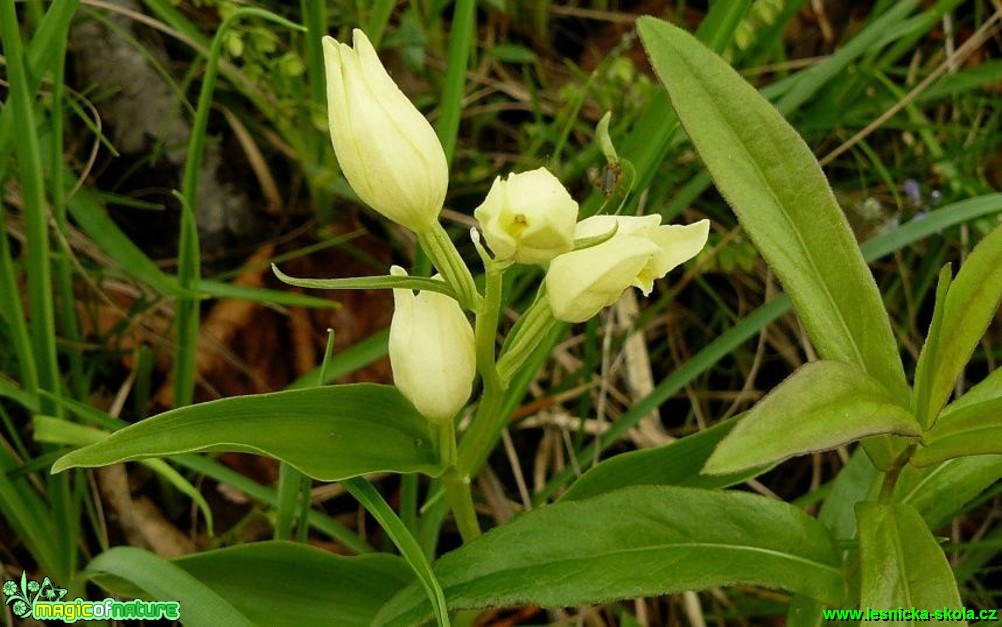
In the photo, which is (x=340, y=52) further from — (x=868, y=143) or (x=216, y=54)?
(x=868, y=143)

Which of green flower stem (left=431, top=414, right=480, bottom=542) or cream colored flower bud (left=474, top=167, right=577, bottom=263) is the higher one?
cream colored flower bud (left=474, top=167, right=577, bottom=263)

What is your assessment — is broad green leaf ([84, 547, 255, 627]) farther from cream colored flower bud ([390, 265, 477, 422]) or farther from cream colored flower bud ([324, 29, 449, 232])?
cream colored flower bud ([324, 29, 449, 232])

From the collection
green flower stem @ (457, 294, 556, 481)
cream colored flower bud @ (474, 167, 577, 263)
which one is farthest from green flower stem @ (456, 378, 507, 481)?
cream colored flower bud @ (474, 167, 577, 263)

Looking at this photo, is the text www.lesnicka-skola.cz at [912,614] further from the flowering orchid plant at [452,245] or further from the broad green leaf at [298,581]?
the broad green leaf at [298,581]

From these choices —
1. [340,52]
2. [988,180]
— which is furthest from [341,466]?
[988,180]

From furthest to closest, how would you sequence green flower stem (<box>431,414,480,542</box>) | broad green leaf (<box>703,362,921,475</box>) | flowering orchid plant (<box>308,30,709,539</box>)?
green flower stem (<box>431,414,480,542</box>)
flowering orchid plant (<box>308,30,709,539</box>)
broad green leaf (<box>703,362,921,475</box>)

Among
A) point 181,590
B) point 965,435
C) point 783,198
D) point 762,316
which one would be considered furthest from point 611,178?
point 181,590
